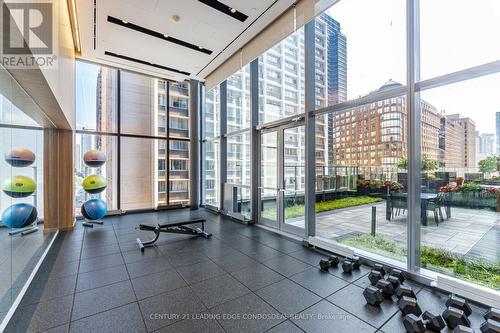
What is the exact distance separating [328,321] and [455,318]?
3.42 ft

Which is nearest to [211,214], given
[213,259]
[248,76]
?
[213,259]

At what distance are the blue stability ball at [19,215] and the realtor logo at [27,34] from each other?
1598mm

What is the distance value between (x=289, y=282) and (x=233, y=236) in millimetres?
1959

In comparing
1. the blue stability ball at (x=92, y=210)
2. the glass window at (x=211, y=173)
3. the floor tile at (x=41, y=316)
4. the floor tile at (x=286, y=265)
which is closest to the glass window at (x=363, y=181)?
the floor tile at (x=286, y=265)

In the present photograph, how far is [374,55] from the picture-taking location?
3.37 meters

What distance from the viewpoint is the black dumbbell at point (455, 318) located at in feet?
6.22

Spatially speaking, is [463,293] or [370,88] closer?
[463,293]

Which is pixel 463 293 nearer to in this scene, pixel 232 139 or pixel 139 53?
pixel 232 139

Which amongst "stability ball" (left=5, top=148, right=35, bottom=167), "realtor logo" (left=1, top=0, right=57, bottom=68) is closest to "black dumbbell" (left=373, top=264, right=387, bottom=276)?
"realtor logo" (left=1, top=0, right=57, bottom=68)

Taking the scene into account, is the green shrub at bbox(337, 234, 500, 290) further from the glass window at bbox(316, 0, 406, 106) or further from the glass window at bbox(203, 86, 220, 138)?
the glass window at bbox(203, 86, 220, 138)

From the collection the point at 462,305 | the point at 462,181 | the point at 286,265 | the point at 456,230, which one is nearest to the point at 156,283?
the point at 286,265

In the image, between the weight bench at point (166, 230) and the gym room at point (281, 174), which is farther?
the weight bench at point (166, 230)

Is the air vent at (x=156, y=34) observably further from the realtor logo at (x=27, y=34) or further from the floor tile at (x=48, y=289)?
the floor tile at (x=48, y=289)

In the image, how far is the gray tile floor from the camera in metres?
1.98
